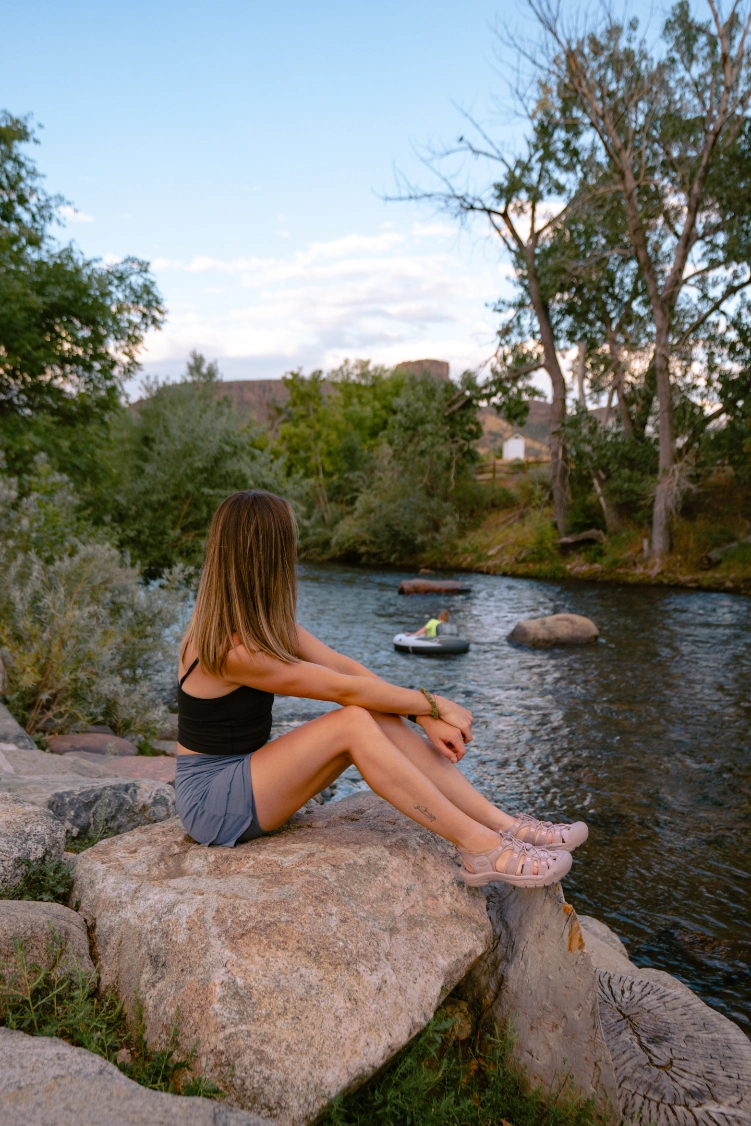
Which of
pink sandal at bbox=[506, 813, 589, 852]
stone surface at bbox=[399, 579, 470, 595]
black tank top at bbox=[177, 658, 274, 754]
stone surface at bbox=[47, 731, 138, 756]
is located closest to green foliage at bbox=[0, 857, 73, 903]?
black tank top at bbox=[177, 658, 274, 754]

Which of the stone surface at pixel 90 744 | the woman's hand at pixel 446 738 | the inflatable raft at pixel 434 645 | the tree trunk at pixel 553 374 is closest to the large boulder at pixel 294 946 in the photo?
the woman's hand at pixel 446 738

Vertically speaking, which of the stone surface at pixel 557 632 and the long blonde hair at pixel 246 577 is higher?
the long blonde hair at pixel 246 577

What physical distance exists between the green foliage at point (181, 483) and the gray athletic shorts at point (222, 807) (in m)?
12.1

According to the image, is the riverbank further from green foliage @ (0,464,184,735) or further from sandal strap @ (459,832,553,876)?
sandal strap @ (459,832,553,876)

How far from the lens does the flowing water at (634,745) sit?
5.04 meters

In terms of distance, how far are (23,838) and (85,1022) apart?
2.70ft

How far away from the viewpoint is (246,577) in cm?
317

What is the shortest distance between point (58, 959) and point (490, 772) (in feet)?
19.4

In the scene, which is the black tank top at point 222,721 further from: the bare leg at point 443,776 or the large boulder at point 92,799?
the large boulder at point 92,799

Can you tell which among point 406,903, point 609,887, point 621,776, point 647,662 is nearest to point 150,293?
point 647,662

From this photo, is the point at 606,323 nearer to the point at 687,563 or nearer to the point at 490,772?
the point at 687,563

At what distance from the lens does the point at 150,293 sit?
15.3 m

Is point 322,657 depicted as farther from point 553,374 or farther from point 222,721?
point 553,374

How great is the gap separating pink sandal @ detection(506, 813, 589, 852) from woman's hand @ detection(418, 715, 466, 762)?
0.39 metres
